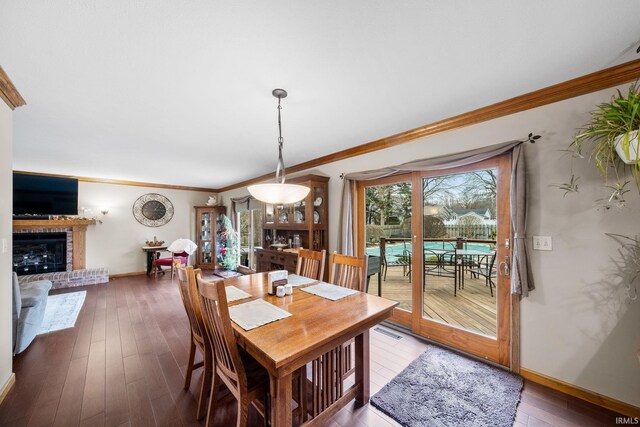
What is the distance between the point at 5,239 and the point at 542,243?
433 centimetres

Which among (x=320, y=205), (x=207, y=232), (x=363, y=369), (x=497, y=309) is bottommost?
(x=363, y=369)

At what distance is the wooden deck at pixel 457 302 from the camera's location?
2623mm

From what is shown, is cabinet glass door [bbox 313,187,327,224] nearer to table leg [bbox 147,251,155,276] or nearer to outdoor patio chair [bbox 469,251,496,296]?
outdoor patio chair [bbox 469,251,496,296]

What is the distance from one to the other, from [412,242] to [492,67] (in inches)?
72.6

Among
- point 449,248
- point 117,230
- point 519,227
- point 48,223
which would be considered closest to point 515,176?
point 519,227

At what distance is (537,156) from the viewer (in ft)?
6.71

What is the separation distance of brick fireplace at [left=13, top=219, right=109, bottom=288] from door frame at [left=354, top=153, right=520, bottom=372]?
6474mm

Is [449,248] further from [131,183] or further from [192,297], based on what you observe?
[131,183]

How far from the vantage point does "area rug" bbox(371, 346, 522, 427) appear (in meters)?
1.68

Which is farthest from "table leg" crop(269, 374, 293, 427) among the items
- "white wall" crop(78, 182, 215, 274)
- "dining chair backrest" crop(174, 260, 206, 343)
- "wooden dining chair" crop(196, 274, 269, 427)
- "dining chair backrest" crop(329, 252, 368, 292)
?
"white wall" crop(78, 182, 215, 274)

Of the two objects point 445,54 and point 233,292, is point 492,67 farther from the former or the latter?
point 233,292

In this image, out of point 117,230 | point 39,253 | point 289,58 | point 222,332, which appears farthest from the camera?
point 117,230

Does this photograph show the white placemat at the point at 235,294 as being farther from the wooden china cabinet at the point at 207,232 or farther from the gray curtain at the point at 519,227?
the wooden china cabinet at the point at 207,232

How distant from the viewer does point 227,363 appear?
4.83 ft
